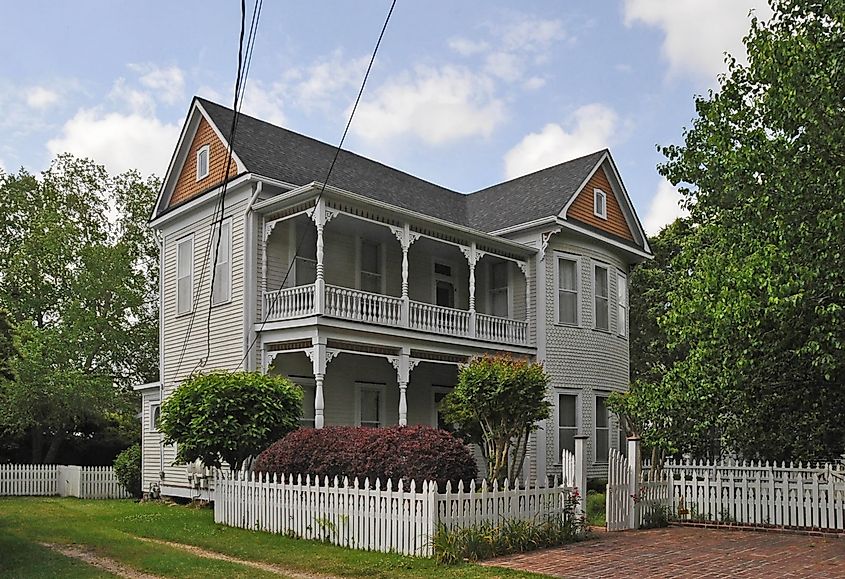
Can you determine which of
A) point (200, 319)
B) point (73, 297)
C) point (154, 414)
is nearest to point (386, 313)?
point (200, 319)

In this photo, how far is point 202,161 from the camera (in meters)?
22.5

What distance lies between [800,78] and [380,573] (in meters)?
8.60

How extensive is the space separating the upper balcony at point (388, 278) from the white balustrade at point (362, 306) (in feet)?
0.07

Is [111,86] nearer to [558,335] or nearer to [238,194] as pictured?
→ [238,194]

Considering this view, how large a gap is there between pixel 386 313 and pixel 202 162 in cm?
644

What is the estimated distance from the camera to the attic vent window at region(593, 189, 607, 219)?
26031mm

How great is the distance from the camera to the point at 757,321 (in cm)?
1198

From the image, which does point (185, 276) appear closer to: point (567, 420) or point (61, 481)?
point (61, 481)

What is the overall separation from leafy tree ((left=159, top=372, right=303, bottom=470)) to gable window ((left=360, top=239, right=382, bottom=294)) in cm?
575

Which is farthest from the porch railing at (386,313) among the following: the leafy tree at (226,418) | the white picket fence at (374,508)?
the white picket fence at (374,508)

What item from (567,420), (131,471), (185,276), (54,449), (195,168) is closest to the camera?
(185,276)

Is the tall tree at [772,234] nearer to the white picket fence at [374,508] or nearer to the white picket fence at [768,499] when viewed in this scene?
the white picket fence at [768,499]

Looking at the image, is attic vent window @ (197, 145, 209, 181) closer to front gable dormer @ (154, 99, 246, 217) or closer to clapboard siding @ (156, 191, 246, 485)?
front gable dormer @ (154, 99, 246, 217)

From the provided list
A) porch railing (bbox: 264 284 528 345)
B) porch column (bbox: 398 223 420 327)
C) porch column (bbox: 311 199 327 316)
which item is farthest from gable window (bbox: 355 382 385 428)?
porch column (bbox: 311 199 327 316)
